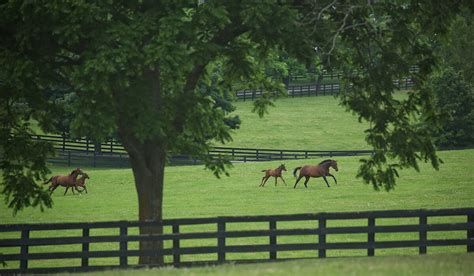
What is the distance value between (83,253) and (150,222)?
1760 millimetres

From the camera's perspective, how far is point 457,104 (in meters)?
61.9

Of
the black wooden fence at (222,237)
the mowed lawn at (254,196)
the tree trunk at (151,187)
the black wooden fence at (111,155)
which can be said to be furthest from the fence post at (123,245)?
the black wooden fence at (111,155)

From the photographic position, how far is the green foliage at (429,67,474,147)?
204ft

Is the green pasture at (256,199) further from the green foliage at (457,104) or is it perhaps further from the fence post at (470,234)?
the green foliage at (457,104)

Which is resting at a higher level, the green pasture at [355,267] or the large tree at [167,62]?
the large tree at [167,62]

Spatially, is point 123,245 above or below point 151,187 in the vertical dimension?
below

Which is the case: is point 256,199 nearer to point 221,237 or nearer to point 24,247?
point 221,237

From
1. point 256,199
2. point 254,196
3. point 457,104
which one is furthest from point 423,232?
point 457,104

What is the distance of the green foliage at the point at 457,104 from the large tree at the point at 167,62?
4198 centimetres

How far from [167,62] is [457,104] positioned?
48.2 metres

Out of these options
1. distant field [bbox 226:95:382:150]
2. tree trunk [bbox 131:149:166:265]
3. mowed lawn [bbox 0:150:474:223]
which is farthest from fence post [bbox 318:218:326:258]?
distant field [bbox 226:95:382:150]

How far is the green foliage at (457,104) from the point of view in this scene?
6222 cm

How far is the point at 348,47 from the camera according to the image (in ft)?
69.6

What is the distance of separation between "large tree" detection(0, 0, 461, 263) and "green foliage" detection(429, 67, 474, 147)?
4198 cm
